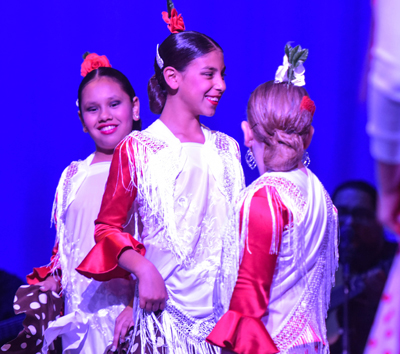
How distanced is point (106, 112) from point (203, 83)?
1.55 ft

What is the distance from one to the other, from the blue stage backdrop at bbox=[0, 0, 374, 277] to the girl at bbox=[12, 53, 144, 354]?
0.66 metres

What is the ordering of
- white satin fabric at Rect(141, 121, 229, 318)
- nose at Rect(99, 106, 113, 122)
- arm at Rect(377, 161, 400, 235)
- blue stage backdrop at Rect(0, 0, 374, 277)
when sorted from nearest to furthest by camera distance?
arm at Rect(377, 161, 400, 235)
white satin fabric at Rect(141, 121, 229, 318)
nose at Rect(99, 106, 113, 122)
blue stage backdrop at Rect(0, 0, 374, 277)

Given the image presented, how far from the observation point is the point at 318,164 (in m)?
2.56

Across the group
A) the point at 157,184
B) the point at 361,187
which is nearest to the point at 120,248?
the point at 157,184

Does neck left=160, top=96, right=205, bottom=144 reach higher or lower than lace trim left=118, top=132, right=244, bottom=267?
higher

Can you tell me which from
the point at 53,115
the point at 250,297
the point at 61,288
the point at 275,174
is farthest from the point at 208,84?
the point at 53,115

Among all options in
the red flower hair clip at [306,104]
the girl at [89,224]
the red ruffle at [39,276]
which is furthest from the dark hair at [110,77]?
the red flower hair clip at [306,104]

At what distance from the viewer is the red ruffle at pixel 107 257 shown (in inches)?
62.5

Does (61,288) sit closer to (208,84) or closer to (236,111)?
(208,84)

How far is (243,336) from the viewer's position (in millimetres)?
1217

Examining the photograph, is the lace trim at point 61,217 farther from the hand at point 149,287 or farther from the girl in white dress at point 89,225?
the hand at point 149,287

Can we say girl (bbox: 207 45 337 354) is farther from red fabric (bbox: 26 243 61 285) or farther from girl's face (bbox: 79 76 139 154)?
red fabric (bbox: 26 243 61 285)

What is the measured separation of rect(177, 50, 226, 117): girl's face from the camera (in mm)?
1811

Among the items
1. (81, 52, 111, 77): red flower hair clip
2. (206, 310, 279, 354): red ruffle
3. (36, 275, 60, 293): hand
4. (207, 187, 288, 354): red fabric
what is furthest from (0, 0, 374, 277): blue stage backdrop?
(206, 310, 279, 354): red ruffle
